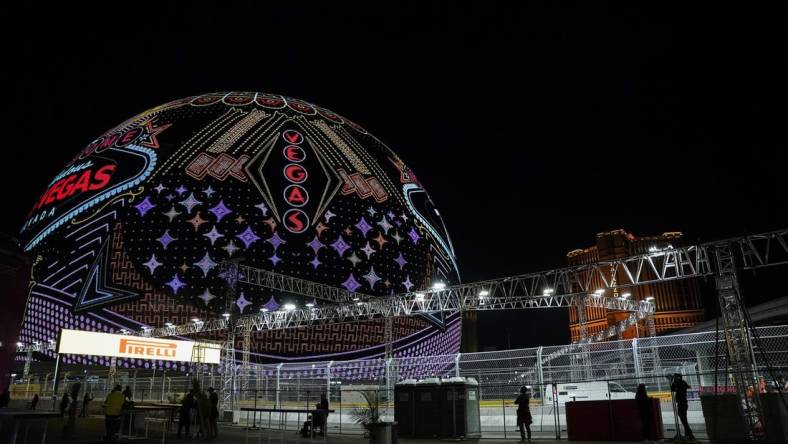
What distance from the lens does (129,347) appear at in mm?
29203

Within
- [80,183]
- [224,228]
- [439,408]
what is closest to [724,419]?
[439,408]

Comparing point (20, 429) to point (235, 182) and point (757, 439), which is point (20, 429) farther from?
point (235, 182)

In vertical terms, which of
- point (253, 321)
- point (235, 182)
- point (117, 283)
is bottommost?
point (253, 321)

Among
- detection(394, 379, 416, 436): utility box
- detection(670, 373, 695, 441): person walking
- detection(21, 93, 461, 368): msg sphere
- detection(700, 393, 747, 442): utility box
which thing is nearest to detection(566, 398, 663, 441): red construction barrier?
detection(670, 373, 695, 441): person walking

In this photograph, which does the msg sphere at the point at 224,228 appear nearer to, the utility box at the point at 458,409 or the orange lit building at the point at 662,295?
the utility box at the point at 458,409

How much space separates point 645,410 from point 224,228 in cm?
3989

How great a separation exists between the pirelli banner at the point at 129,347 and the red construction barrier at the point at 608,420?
18769 millimetres

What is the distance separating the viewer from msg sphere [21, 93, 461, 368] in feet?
143

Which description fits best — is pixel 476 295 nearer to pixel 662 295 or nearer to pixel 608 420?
pixel 608 420

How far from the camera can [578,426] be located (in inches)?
552

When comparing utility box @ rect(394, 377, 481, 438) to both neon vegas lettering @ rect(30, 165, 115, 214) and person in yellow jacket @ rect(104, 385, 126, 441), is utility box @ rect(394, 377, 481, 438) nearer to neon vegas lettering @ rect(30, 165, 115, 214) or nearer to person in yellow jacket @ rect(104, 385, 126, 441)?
person in yellow jacket @ rect(104, 385, 126, 441)

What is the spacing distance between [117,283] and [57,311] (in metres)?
5.18

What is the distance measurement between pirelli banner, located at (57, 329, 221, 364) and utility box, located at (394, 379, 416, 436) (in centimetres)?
1408

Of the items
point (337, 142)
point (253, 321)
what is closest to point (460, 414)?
point (253, 321)
